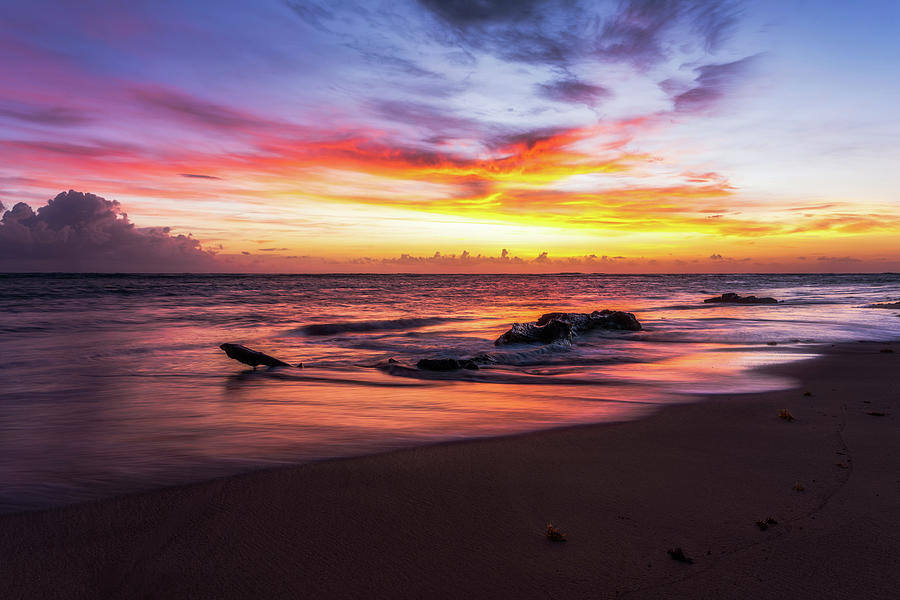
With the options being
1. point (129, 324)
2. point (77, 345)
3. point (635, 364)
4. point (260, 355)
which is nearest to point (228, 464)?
point (260, 355)

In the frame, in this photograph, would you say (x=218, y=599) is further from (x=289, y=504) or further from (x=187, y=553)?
(x=289, y=504)

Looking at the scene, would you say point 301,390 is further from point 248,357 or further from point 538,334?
point 538,334

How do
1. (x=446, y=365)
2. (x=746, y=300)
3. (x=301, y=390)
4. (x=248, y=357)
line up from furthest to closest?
(x=746, y=300) < (x=248, y=357) < (x=446, y=365) < (x=301, y=390)

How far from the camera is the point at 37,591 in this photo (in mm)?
2824

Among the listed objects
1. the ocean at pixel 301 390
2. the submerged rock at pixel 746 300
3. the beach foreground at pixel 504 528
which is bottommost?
the ocean at pixel 301 390

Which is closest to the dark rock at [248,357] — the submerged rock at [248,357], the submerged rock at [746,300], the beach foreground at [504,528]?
the submerged rock at [248,357]

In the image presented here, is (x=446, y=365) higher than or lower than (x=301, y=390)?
higher

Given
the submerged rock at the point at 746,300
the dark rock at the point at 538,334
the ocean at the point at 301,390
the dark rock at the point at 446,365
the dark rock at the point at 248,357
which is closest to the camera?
the ocean at the point at 301,390

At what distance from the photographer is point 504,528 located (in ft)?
11.4

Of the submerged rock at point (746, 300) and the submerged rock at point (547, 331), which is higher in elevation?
the submerged rock at point (746, 300)

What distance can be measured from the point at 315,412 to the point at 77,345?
13.3 metres

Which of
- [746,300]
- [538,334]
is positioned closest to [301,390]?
[538,334]

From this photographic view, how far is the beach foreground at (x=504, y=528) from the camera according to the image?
9.44 feet

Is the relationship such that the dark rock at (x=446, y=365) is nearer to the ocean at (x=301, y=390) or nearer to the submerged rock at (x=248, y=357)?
the ocean at (x=301, y=390)
